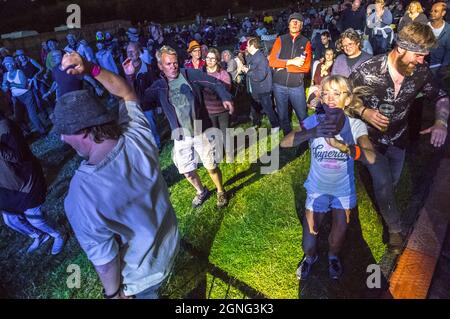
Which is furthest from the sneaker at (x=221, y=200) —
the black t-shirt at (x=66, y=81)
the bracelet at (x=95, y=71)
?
the black t-shirt at (x=66, y=81)

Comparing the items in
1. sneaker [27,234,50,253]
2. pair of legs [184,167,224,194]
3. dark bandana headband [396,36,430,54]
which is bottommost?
sneaker [27,234,50,253]

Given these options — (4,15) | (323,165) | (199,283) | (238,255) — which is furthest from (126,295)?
(4,15)

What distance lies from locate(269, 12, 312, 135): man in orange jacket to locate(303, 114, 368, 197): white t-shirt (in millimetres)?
2481

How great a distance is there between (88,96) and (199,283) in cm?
232

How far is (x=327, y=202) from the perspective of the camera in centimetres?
298

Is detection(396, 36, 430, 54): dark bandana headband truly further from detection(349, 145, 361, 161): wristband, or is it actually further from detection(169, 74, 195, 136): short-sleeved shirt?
detection(169, 74, 195, 136): short-sleeved shirt

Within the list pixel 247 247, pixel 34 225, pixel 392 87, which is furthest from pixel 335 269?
pixel 34 225

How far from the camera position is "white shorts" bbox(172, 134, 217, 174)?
4137 millimetres

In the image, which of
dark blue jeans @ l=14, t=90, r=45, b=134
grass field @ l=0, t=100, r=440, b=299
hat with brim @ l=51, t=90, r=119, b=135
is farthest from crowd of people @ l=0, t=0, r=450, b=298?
dark blue jeans @ l=14, t=90, r=45, b=134

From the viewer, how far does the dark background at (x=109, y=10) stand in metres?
26.1

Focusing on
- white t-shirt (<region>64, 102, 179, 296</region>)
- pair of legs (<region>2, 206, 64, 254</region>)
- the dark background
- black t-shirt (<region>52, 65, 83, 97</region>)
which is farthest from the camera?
the dark background

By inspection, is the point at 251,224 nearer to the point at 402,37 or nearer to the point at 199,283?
the point at 199,283

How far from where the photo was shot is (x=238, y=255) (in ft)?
12.2

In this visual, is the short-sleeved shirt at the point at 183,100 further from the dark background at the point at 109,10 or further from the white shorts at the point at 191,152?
the dark background at the point at 109,10
